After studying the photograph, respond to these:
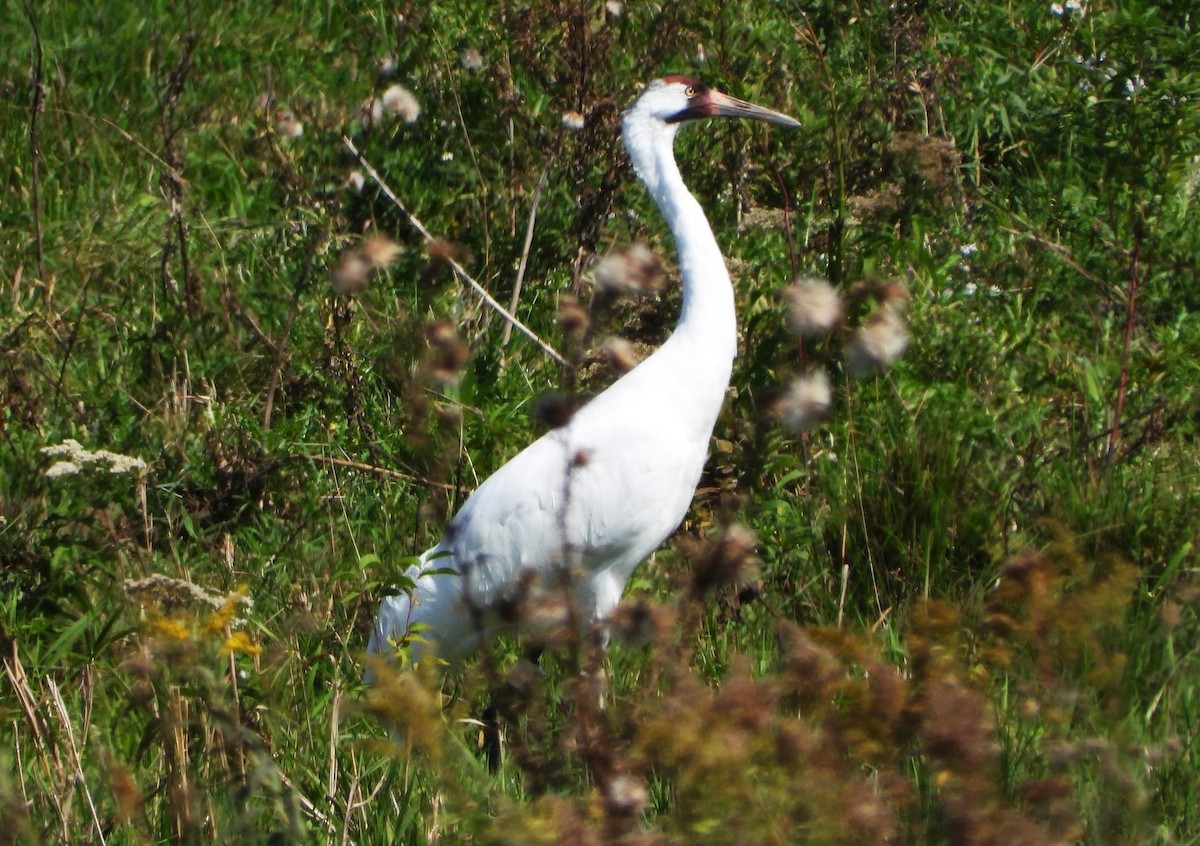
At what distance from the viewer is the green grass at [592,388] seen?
1.90m

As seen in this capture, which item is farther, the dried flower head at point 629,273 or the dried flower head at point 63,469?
the dried flower head at point 63,469

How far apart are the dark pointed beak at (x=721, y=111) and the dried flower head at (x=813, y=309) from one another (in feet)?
6.74

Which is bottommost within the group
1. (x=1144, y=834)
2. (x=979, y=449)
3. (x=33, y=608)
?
(x=33, y=608)

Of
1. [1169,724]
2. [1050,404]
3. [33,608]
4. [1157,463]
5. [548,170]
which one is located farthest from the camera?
[548,170]

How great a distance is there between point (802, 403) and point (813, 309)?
165mm

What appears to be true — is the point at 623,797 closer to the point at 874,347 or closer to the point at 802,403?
the point at 802,403

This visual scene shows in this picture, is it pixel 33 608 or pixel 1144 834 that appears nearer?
pixel 1144 834

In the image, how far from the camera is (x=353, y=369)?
15.4 feet

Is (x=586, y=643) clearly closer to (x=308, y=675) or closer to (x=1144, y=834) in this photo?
(x=1144, y=834)

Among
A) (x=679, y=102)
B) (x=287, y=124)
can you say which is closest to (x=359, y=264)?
(x=679, y=102)

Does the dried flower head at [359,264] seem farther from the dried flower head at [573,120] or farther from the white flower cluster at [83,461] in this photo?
the dried flower head at [573,120]

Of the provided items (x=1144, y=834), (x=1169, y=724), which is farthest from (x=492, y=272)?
(x=1144, y=834)

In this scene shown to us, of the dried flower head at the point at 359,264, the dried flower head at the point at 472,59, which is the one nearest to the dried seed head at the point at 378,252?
the dried flower head at the point at 359,264

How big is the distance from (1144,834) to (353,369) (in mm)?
2880
